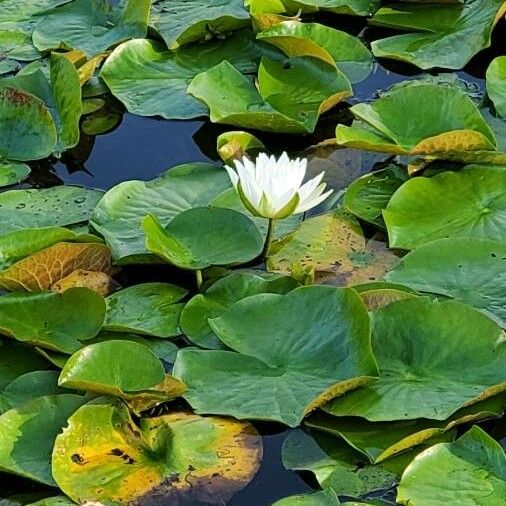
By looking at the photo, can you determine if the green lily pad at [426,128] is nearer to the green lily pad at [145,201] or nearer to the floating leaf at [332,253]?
the floating leaf at [332,253]

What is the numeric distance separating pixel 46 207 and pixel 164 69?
0.68m

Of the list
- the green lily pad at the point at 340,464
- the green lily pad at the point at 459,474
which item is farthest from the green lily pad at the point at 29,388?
the green lily pad at the point at 459,474

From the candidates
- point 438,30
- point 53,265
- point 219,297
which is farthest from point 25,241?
point 438,30

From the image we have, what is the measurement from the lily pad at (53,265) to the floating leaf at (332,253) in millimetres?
351

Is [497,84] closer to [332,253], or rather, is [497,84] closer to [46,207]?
[332,253]

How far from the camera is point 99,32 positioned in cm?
302

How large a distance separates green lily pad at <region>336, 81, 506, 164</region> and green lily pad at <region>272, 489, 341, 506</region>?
36.0 inches

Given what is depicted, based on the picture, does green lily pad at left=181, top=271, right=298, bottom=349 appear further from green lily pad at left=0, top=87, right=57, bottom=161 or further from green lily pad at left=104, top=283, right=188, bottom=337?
green lily pad at left=0, top=87, right=57, bottom=161

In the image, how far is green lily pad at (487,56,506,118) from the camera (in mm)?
2516

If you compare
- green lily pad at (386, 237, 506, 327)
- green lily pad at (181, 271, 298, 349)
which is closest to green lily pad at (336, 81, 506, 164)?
green lily pad at (386, 237, 506, 327)

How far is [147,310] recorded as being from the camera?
2.01 metres

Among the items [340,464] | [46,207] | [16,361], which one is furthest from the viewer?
[46,207]

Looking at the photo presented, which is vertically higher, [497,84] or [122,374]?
[497,84]

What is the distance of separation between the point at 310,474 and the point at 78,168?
46.4 inches
